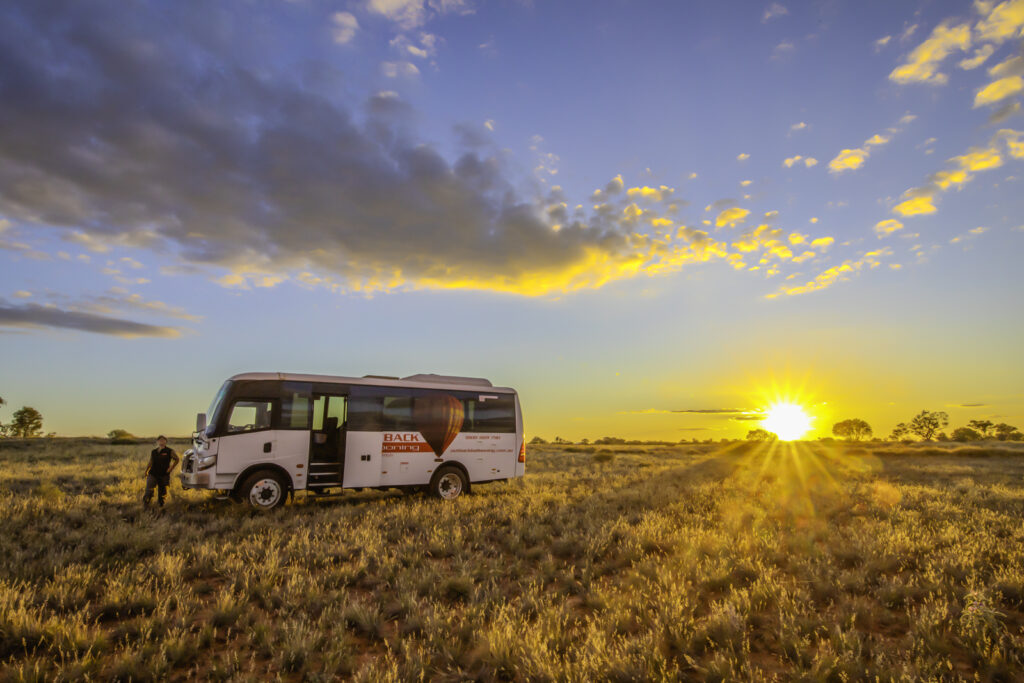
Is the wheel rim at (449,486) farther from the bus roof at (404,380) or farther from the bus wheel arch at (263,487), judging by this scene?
the bus wheel arch at (263,487)

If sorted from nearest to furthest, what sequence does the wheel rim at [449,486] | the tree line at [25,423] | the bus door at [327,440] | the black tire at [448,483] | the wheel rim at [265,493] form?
the wheel rim at [265,493]
the bus door at [327,440]
the black tire at [448,483]
the wheel rim at [449,486]
the tree line at [25,423]

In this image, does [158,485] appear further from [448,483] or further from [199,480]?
[448,483]

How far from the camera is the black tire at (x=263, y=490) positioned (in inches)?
513

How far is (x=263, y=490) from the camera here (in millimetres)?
13305

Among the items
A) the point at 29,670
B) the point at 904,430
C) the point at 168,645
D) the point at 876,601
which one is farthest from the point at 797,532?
the point at 904,430

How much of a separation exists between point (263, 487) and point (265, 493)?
17cm

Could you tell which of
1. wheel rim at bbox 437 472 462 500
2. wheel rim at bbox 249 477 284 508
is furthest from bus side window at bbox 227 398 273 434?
wheel rim at bbox 437 472 462 500

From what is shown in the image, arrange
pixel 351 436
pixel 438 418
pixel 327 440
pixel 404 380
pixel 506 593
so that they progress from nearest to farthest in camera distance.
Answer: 1. pixel 506 593
2. pixel 327 440
3. pixel 351 436
4. pixel 404 380
5. pixel 438 418

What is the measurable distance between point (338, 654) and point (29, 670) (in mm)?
2875

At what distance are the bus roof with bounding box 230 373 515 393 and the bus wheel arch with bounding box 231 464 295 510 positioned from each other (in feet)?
7.58

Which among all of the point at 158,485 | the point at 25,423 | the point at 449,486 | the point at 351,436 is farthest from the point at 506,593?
the point at 25,423

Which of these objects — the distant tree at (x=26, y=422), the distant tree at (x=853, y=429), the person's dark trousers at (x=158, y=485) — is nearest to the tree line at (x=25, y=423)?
Result: the distant tree at (x=26, y=422)

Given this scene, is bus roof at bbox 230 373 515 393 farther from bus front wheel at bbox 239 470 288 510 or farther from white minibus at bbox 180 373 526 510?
bus front wheel at bbox 239 470 288 510

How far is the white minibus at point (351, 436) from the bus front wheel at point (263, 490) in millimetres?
24
